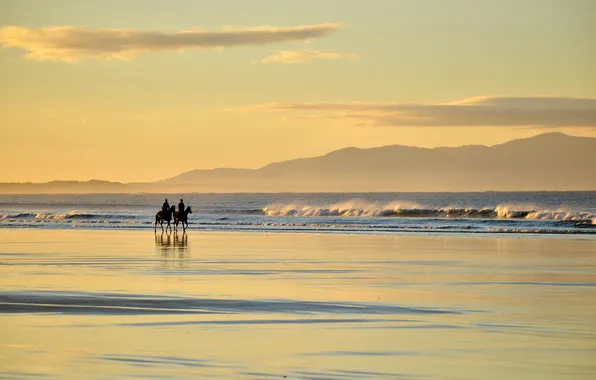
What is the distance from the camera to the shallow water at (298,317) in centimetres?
1203

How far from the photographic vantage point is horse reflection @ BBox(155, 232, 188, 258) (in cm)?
3391

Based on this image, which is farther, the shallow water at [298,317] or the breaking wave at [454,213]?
the breaking wave at [454,213]

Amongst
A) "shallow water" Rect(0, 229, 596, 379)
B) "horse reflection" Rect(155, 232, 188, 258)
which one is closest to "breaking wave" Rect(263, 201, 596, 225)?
"horse reflection" Rect(155, 232, 188, 258)

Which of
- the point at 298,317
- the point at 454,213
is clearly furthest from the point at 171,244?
the point at 454,213

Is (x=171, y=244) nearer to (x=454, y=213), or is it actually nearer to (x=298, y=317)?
(x=298, y=317)

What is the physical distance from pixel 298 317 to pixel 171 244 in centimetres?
2350

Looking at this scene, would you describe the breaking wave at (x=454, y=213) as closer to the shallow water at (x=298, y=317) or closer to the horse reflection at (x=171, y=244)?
the horse reflection at (x=171, y=244)

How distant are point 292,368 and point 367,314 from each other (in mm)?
4623

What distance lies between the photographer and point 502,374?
11555mm

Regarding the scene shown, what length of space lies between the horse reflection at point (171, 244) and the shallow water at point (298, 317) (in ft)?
13.8

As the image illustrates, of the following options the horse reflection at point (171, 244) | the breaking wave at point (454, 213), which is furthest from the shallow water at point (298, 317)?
the breaking wave at point (454, 213)

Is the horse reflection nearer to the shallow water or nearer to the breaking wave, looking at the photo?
the shallow water

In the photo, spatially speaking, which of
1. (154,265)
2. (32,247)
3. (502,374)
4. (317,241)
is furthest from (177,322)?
(317,241)

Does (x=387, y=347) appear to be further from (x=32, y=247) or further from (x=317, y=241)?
(x=317, y=241)
